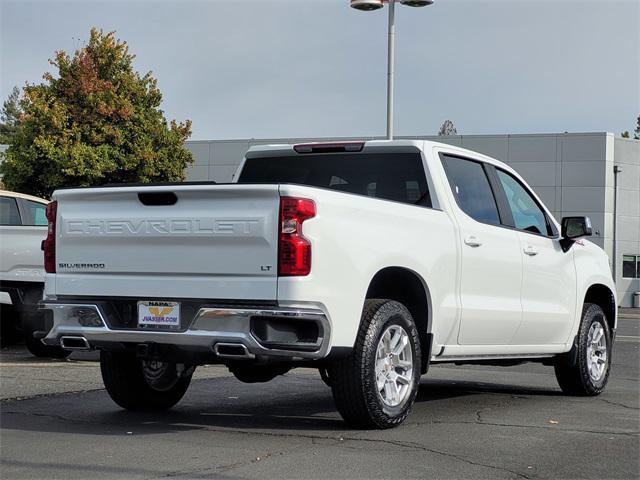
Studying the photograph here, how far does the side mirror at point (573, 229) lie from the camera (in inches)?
372

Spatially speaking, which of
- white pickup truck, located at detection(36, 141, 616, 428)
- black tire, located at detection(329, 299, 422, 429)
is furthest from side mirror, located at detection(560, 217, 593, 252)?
black tire, located at detection(329, 299, 422, 429)

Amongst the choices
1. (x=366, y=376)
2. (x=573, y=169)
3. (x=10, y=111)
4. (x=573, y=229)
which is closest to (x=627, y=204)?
(x=573, y=169)

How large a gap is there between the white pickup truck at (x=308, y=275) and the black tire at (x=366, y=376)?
0.01 m

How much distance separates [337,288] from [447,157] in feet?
7.57

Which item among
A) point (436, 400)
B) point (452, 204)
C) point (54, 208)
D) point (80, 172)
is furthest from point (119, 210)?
point (80, 172)

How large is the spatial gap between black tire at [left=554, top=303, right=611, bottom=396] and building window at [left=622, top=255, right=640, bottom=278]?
37.7m

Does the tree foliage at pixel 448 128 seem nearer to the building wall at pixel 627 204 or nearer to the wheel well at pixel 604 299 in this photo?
the building wall at pixel 627 204

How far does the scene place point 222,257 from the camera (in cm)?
662

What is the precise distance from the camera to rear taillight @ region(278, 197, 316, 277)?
6410 mm

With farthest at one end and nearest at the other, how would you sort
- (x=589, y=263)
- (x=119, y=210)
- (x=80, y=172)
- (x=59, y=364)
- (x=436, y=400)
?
(x=80, y=172) < (x=59, y=364) < (x=589, y=263) < (x=436, y=400) < (x=119, y=210)

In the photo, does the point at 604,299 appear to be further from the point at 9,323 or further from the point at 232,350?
the point at 9,323

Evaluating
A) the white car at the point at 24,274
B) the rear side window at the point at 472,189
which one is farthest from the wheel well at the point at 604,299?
the white car at the point at 24,274

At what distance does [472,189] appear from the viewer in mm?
8586

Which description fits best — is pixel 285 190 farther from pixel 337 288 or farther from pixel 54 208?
pixel 54 208
